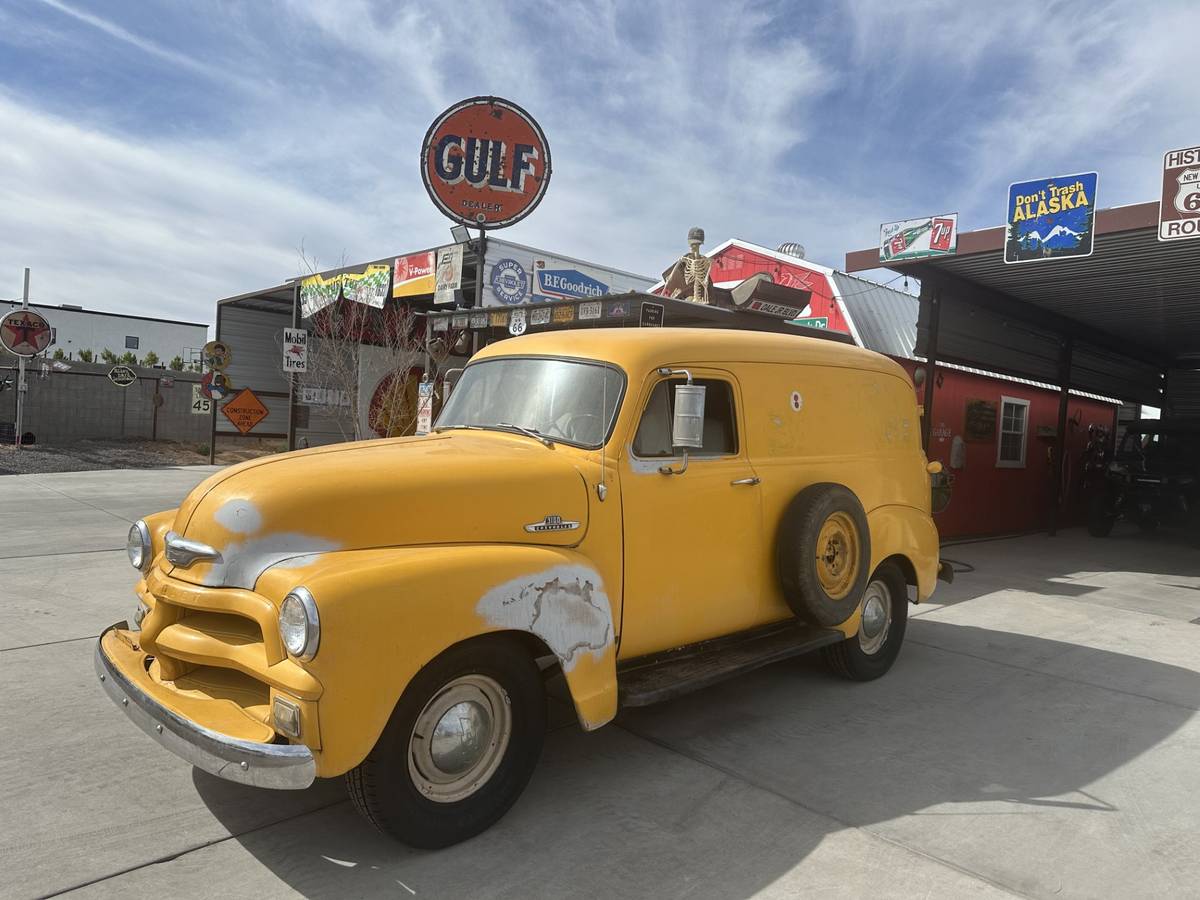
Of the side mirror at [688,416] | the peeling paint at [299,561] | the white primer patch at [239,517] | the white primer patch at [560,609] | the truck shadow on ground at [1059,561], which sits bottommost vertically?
the truck shadow on ground at [1059,561]

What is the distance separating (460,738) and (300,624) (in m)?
0.85

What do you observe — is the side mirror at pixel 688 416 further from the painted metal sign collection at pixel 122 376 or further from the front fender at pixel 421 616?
the painted metal sign collection at pixel 122 376

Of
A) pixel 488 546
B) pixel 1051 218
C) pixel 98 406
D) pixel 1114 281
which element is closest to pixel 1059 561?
pixel 1114 281

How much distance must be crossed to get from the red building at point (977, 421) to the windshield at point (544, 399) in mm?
8296

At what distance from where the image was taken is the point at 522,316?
736 centimetres

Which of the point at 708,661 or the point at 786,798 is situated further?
the point at 708,661

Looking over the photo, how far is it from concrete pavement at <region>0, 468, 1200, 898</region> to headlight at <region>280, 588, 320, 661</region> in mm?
889

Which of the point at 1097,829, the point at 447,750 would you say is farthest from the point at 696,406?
the point at 1097,829

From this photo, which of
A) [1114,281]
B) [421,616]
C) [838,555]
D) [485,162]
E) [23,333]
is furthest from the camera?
[23,333]

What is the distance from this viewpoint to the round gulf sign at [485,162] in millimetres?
8688

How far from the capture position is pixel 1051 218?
29.3 feet

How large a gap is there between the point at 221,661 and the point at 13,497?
456 inches

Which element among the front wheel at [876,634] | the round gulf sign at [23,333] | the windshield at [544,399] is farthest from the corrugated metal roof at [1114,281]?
the round gulf sign at [23,333]

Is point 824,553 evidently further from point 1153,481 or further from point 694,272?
point 1153,481
